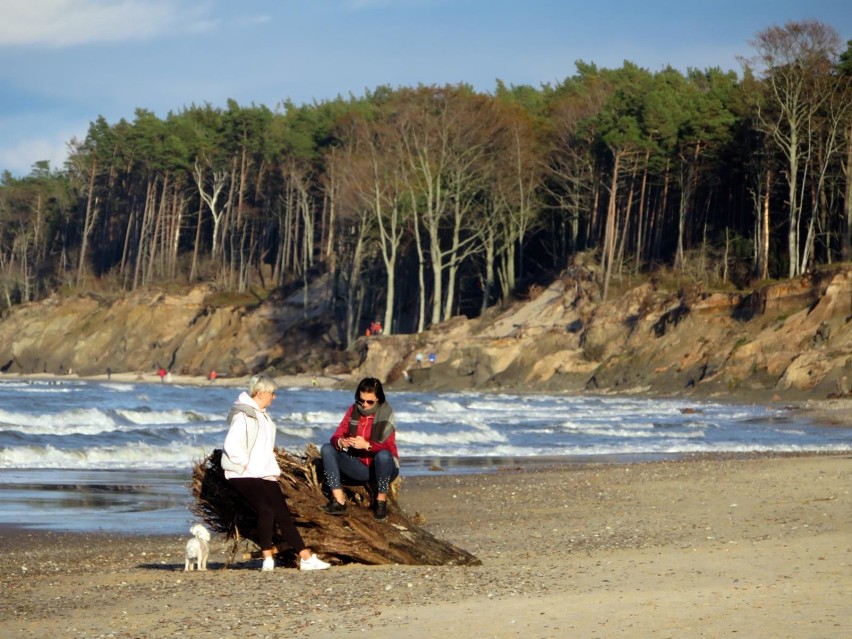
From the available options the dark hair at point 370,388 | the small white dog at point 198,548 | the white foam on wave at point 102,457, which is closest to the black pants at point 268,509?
the small white dog at point 198,548

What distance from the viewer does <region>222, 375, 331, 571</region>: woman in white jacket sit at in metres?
8.62

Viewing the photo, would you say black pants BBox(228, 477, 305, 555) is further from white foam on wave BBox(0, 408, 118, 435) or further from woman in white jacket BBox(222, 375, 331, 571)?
white foam on wave BBox(0, 408, 118, 435)

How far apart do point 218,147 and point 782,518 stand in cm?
8098

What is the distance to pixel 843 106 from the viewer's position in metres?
52.0

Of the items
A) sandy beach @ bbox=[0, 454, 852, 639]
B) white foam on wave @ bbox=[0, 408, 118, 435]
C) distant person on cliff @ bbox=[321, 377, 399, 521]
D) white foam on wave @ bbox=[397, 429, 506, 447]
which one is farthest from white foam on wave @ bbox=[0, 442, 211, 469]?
distant person on cliff @ bbox=[321, 377, 399, 521]

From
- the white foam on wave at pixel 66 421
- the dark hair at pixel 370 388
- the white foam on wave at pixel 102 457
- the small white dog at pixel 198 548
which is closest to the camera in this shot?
the dark hair at pixel 370 388

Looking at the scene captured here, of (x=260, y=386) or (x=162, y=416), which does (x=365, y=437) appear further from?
(x=162, y=416)

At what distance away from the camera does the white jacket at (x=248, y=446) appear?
28.3 feet

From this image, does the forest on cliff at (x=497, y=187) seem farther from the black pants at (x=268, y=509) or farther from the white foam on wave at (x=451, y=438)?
the black pants at (x=268, y=509)

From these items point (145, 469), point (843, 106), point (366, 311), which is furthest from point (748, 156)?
point (145, 469)

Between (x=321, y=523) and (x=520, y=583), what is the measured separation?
159 cm

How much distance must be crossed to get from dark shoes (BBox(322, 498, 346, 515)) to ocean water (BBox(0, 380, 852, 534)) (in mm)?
2053

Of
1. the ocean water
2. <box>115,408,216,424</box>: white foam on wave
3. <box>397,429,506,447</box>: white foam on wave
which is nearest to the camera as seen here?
the ocean water

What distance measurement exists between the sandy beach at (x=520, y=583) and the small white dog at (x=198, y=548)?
0.13 metres
